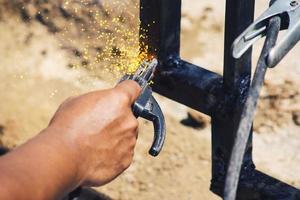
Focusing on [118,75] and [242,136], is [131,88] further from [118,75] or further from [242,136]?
[118,75]

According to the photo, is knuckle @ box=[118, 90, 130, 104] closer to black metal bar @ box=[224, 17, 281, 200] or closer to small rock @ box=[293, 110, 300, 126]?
black metal bar @ box=[224, 17, 281, 200]

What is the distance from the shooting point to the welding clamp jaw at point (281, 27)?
1.35 meters

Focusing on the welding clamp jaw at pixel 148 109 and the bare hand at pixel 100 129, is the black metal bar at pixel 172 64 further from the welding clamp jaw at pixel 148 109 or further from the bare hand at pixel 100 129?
the bare hand at pixel 100 129

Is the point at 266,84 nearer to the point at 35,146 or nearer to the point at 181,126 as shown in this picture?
the point at 181,126

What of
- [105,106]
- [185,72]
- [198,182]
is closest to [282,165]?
[198,182]

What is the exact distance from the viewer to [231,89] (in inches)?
76.0

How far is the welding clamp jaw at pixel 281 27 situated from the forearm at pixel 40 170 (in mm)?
424

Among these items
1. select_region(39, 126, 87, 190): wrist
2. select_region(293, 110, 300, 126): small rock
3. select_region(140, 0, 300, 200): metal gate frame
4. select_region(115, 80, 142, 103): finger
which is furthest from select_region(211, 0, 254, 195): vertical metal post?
select_region(39, 126, 87, 190): wrist

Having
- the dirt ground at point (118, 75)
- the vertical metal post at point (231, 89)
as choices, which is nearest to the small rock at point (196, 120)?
the dirt ground at point (118, 75)

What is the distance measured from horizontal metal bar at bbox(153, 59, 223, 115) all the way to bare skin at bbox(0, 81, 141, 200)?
45 cm

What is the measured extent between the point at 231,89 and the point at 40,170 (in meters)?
0.80

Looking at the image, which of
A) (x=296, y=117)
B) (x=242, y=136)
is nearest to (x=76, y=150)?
(x=242, y=136)

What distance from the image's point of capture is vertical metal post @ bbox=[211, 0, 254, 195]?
1803 millimetres

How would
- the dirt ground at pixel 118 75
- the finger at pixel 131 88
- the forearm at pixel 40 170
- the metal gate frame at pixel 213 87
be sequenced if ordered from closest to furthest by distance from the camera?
the forearm at pixel 40 170, the finger at pixel 131 88, the metal gate frame at pixel 213 87, the dirt ground at pixel 118 75
